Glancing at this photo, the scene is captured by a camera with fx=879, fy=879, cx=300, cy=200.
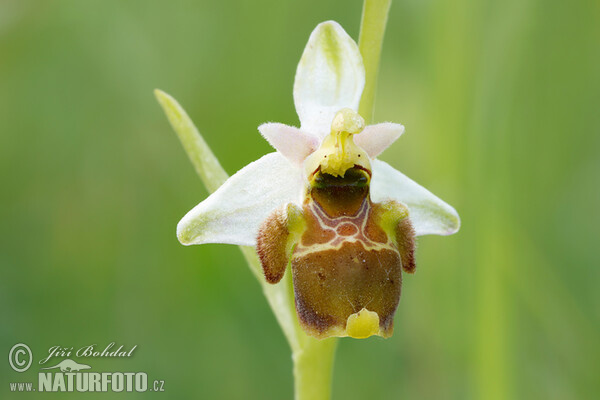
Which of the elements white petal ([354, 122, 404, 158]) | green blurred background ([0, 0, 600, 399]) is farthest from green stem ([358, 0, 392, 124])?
green blurred background ([0, 0, 600, 399])

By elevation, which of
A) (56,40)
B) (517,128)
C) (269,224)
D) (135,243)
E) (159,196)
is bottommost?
(269,224)

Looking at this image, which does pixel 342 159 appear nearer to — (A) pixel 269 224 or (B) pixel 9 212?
(A) pixel 269 224

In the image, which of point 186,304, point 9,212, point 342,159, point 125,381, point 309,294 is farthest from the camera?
point 9,212

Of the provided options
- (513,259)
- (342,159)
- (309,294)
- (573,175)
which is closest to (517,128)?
(573,175)

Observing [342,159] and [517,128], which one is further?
[517,128]

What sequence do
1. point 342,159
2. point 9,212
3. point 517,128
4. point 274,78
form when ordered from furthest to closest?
point 517,128, point 274,78, point 9,212, point 342,159
